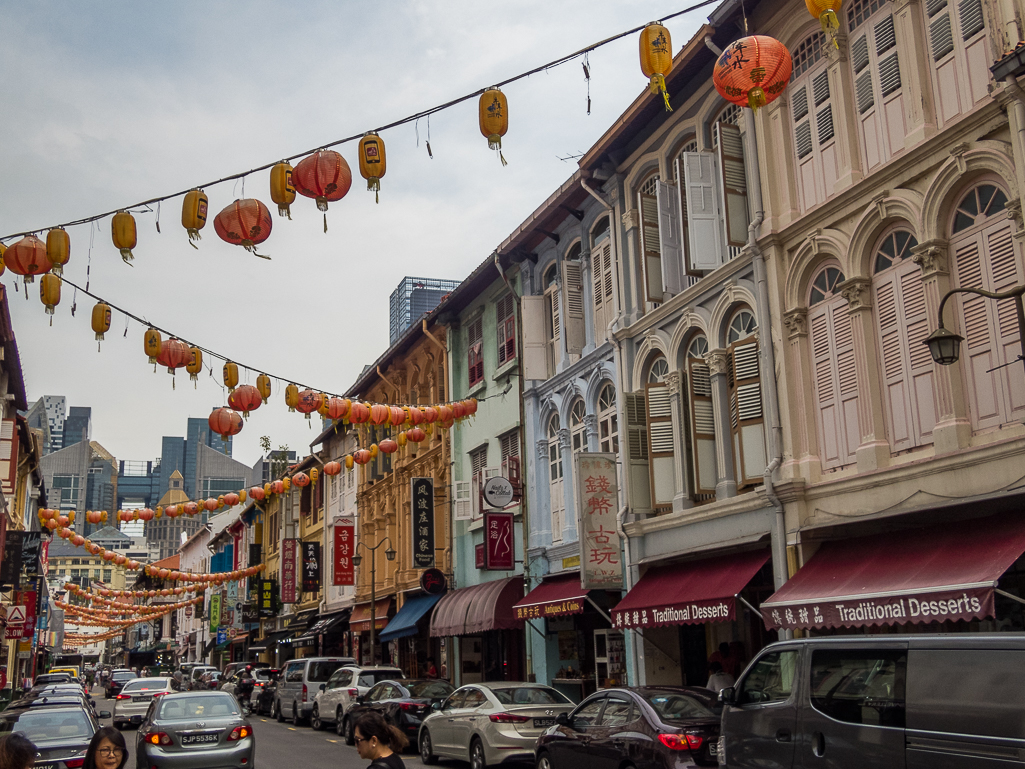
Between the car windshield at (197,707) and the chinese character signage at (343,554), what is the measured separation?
75.1 ft

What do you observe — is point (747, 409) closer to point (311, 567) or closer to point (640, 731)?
point (640, 731)

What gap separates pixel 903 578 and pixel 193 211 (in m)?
10.0

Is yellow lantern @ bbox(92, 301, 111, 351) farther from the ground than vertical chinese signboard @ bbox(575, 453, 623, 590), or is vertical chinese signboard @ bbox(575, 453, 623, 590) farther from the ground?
yellow lantern @ bbox(92, 301, 111, 351)

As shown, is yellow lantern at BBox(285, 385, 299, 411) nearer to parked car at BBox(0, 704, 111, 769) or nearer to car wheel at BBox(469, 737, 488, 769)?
parked car at BBox(0, 704, 111, 769)

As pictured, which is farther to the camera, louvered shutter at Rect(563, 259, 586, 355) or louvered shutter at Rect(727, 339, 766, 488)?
louvered shutter at Rect(563, 259, 586, 355)

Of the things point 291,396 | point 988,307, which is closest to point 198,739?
point 291,396

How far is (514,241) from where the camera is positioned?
1011 inches

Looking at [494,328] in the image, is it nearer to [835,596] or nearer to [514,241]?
[514,241]

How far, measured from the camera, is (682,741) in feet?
36.6

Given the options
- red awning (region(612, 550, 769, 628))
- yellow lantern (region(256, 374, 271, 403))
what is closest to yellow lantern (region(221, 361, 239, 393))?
yellow lantern (region(256, 374, 271, 403))

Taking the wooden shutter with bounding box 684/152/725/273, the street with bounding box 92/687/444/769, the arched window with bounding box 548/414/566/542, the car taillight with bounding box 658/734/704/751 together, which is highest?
the wooden shutter with bounding box 684/152/725/273

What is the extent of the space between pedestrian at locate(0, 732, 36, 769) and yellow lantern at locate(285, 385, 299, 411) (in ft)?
51.2

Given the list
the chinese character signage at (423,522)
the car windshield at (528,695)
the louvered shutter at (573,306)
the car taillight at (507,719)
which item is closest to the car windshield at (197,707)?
the car taillight at (507,719)

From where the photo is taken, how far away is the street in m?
18.5
